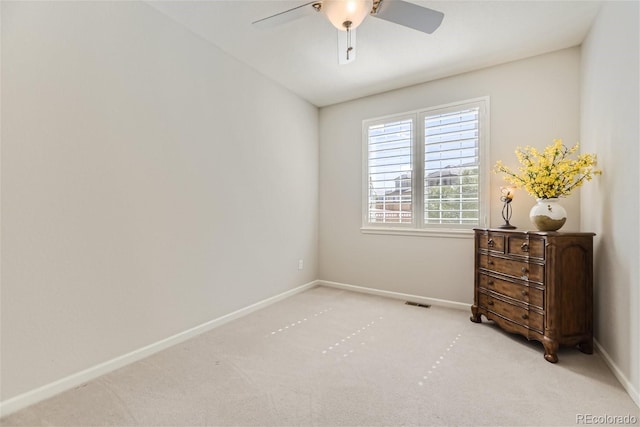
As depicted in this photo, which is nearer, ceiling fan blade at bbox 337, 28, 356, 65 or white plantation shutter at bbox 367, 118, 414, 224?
ceiling fan blade at bbox 337, 28, 356, 65

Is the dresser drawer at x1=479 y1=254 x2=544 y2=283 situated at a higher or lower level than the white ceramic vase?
lower

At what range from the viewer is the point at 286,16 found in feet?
5.98

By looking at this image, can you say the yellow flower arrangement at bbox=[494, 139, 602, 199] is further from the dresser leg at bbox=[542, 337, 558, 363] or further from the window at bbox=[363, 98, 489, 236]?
the dresser leg at bbox=[542, 337, 558, 363]

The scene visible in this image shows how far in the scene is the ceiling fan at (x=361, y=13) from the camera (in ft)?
5.37

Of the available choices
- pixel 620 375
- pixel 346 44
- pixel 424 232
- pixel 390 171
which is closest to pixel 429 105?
pixel 390 171

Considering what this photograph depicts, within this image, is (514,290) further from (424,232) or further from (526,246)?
(424,232)

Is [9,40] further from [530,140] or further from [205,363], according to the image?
[530,140]

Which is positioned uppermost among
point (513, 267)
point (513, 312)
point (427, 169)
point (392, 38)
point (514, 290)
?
point (392, 38)

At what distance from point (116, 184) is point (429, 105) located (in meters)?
3.27

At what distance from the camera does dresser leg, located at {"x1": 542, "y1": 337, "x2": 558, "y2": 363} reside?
6.88ft

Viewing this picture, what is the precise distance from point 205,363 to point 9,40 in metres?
2.30

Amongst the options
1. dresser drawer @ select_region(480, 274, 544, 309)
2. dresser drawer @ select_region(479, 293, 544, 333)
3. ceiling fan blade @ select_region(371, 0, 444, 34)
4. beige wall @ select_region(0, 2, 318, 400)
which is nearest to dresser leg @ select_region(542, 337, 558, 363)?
dresser drawer @ select_region(479, 293, 544, 333)

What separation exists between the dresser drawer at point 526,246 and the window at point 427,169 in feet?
2.22

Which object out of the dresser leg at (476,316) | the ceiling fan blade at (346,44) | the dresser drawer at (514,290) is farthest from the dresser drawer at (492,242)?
the ceiling fan blade at (346,44)
